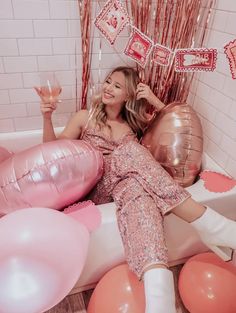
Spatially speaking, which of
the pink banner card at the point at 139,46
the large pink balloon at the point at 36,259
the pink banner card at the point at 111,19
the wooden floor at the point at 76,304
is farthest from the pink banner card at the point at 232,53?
the wooden floor at the point at 76,304

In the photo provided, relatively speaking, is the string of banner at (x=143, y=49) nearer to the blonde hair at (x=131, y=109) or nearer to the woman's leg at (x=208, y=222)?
the blonde hair at (x=131, y=109)

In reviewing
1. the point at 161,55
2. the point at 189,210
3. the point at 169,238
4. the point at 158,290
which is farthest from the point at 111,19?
the point at 158,290

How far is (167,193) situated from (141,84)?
66cm

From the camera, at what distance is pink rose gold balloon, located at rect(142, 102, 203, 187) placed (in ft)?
4.73

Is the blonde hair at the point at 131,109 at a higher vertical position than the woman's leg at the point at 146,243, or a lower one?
higher

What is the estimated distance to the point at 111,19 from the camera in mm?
1482

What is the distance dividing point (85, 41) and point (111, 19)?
0.71ft

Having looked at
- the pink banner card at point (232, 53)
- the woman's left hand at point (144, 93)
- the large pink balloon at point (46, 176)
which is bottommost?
the large pink balloon at point (46, 176)

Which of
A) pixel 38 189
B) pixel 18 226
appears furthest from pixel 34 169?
pixel 18 226

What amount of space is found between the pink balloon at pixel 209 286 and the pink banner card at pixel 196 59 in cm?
87

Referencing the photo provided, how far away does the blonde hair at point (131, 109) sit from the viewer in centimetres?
158

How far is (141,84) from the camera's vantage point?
5.26 feet

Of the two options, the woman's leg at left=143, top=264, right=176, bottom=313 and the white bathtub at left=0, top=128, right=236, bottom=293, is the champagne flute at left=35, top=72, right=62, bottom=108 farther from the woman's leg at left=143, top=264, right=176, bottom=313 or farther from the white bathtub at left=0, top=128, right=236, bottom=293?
the woman's leg at left=143, top=264, right=176, bottom=313

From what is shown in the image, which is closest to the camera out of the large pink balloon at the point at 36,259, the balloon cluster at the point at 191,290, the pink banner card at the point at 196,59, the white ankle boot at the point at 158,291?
the large pink balloon at the point at 36,259
